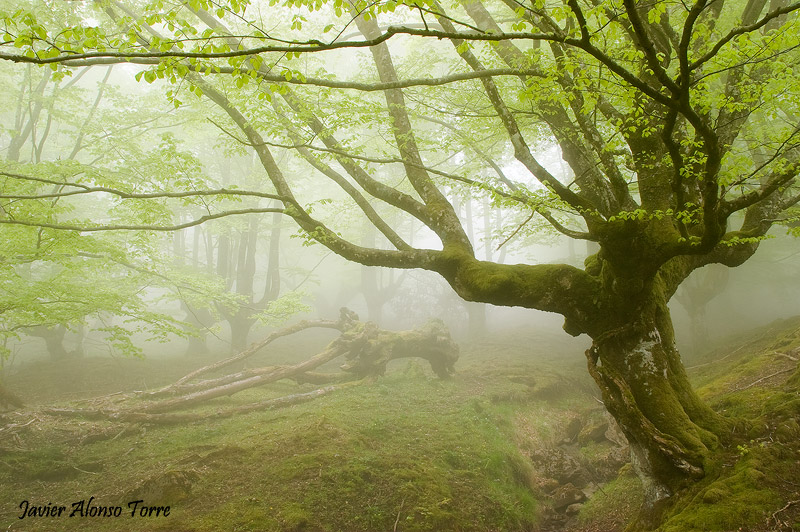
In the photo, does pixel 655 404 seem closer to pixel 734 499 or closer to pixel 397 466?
pixel 734 499

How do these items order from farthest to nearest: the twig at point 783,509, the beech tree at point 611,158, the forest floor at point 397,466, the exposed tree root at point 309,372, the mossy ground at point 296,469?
1. the exposed tree root at point 309,372
2. the mossy ground at point 296,469
3. the forest floor at point 397,466
4. the beech tree at point 611,158
5. the twig at point 783,509

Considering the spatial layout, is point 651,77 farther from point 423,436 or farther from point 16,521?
point 16,521

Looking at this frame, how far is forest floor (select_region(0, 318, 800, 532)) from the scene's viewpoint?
15.2ft

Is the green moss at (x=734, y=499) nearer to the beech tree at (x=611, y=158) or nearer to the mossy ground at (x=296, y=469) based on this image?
the beech tree at (x=611, y=158)

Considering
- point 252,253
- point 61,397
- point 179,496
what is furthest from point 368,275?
point 179,496

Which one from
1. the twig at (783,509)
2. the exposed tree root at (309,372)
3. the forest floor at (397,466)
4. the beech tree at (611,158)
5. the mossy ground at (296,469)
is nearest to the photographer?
the twig at (783,509)

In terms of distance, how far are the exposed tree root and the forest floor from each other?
0.37 meters

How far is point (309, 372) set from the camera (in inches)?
516

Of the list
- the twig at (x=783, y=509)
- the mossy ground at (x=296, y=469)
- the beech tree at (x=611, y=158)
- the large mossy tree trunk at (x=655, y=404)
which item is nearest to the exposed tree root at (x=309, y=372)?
the mossy ground at (x=296, y=469)

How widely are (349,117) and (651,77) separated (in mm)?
4422

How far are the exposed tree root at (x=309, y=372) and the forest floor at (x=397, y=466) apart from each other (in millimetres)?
366

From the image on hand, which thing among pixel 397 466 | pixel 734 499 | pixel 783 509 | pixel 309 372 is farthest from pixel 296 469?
pixel 309 372

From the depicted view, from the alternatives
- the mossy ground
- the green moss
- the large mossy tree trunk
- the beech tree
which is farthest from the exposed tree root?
the green moss

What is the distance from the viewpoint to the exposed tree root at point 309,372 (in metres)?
9.46
